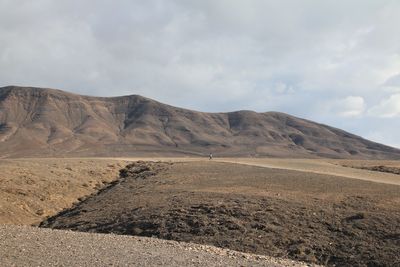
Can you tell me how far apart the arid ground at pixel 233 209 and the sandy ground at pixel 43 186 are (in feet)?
0.25

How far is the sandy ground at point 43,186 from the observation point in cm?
2881

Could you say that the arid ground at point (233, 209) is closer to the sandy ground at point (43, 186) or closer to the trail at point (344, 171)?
the sandy ground at point (43, 186)

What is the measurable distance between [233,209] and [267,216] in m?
1.84

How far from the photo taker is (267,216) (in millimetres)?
23922

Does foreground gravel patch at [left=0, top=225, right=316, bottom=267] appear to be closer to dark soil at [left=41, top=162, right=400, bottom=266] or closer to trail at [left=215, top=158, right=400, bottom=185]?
dark soil at [left=41, top=162, right=400, bottom=266]

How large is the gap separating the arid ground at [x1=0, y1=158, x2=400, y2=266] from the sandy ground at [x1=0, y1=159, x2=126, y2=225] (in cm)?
8

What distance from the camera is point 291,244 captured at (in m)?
21.1

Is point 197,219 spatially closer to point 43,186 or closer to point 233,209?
point 233,209

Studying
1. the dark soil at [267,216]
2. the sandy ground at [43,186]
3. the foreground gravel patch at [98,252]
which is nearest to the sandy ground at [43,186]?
the sandy ground at [43,186]

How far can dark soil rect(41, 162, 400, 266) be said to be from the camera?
2073cm

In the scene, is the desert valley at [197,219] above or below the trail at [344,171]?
below

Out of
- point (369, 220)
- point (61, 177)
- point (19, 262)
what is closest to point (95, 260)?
point (19, 262)

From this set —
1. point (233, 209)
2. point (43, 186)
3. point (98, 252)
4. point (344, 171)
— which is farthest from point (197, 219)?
point (344, 171)

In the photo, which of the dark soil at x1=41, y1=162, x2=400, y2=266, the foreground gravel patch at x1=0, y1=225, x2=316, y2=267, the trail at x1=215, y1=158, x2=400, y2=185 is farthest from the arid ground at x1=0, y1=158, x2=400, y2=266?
the trail at x1=215, y1=158, x2=400, y2=185
